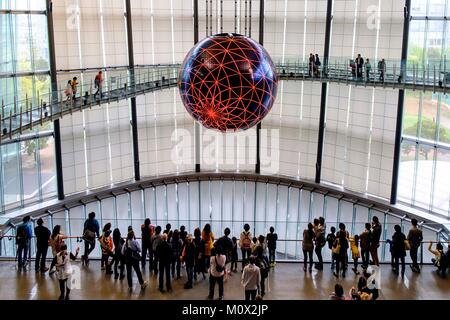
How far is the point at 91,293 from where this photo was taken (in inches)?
393

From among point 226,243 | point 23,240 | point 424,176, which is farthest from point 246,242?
point 424,176

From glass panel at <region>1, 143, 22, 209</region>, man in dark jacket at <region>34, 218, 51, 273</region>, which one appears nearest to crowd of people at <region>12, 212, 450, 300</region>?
man in dark jacket at <region>34, 218, 51, 273</region>

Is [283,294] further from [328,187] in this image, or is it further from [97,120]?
[97,120]

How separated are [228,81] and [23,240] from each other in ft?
21.6

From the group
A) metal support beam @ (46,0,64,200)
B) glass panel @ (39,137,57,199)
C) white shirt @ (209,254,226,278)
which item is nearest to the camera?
white shirt @ (209,254,226,278)

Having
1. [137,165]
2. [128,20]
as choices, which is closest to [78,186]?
[137,165]

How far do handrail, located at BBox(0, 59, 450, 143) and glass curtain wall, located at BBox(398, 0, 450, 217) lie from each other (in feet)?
A: 1.66

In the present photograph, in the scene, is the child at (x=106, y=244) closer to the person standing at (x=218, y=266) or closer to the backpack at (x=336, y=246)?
the person standing at (x=218, y=266)

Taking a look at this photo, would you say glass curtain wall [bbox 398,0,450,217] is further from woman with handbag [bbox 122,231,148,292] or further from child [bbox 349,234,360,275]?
woman with handbag [bbox 122,231,148,292]

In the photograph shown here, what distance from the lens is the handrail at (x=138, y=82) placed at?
1523 cm

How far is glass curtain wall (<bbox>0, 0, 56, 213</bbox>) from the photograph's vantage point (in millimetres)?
16250

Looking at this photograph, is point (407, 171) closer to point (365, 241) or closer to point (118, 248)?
point (365, 241)

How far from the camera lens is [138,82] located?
62.2 ft

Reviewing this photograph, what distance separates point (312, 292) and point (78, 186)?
1105cm
